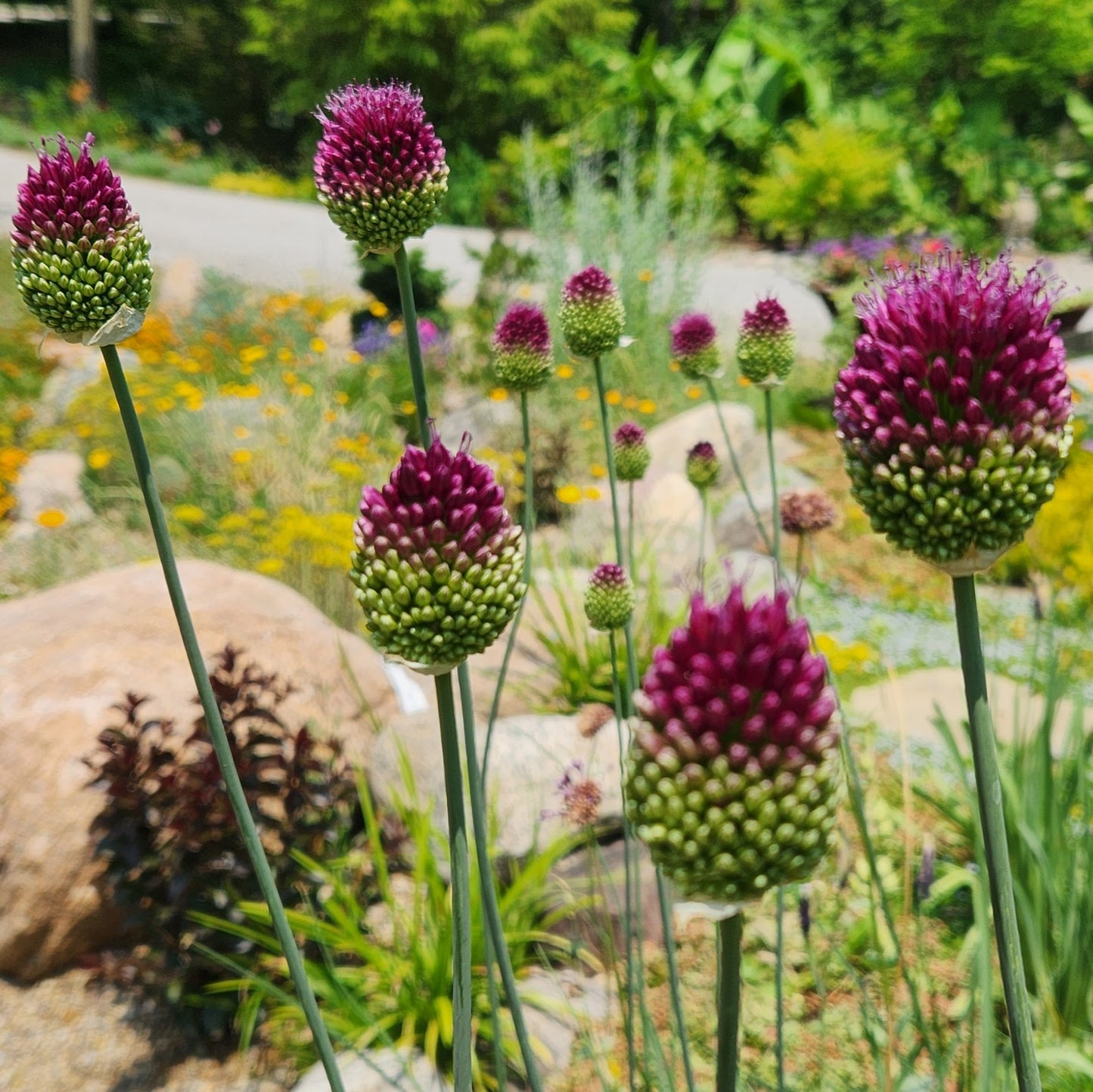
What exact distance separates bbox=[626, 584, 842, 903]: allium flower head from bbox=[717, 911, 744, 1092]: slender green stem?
1.7 inches

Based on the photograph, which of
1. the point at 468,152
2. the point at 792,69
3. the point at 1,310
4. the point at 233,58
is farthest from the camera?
the point at 233,58

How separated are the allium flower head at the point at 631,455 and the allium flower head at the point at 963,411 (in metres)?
1.20

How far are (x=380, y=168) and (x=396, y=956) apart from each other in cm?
198

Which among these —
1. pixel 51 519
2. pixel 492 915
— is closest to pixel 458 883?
pixel 492 915

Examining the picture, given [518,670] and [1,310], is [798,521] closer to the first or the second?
[518,670]

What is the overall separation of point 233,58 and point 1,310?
52.1ft

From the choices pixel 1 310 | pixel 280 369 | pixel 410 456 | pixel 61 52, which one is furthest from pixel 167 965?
pixel 61 52

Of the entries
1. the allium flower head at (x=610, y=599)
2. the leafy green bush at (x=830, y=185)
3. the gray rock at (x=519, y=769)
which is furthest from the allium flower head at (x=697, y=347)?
the leafy green bush at (x=830, y=185)

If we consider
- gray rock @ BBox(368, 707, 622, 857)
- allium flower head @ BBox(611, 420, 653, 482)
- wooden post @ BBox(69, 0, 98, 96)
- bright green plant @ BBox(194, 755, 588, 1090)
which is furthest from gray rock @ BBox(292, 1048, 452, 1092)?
wooden post @ BBox(69, 0, 98, 96)

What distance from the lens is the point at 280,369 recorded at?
6434 mm

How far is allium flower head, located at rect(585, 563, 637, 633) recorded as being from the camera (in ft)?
5.38

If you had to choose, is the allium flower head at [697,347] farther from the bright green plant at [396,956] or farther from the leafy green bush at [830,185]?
the leafy green bush at [830,185]

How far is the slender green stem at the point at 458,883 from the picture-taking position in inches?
35.6

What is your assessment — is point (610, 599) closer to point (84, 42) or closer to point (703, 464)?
point (703, 464)
